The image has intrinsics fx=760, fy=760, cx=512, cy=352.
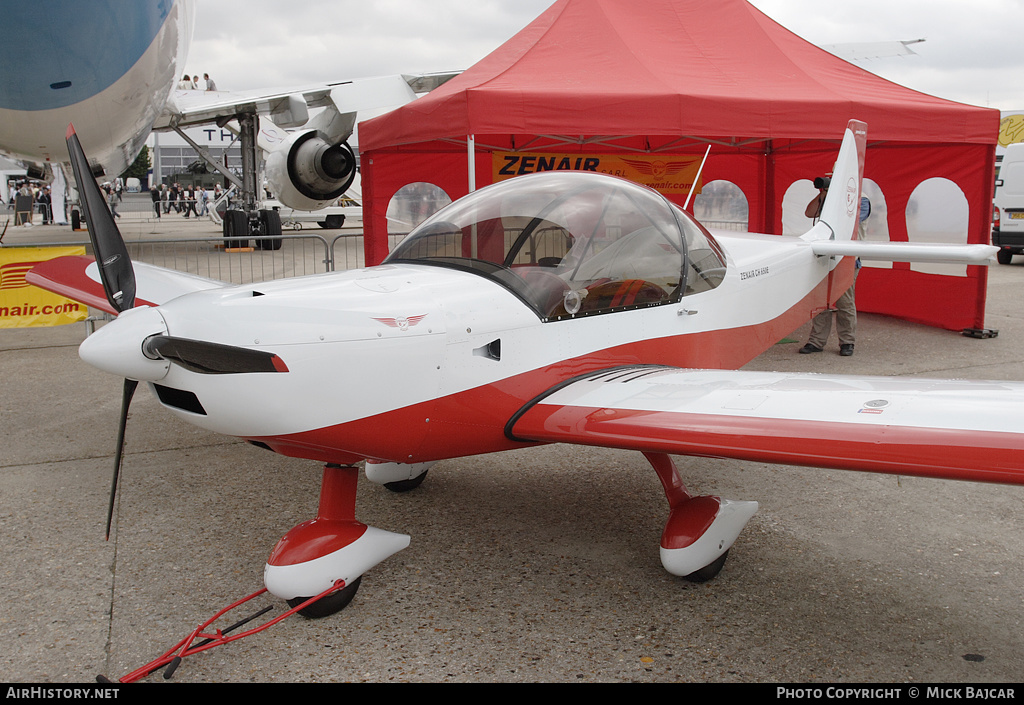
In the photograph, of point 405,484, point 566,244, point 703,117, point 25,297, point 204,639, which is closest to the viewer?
point 204,639

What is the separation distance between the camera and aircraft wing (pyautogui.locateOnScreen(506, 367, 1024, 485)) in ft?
6.89

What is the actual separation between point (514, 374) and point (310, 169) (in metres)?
9.94

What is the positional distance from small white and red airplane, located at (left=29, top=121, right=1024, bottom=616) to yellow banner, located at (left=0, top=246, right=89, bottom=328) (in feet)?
15.5

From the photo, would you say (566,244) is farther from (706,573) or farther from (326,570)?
(326,570)

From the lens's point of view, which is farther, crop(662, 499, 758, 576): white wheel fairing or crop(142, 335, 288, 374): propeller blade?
crop(662, 499, 758, 576): white wheel fairing

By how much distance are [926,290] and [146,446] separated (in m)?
7.89

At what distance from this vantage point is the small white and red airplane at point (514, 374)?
229 centimetres

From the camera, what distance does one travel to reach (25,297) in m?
Result: 6.77

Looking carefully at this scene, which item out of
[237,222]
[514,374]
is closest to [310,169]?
[237,222]

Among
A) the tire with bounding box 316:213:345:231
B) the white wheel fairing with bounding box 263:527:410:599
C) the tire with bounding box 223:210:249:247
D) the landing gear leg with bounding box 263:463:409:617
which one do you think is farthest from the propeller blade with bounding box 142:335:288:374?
the tire with bounding box 316:213:345:231

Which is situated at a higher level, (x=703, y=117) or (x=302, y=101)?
(x=302, y=101)

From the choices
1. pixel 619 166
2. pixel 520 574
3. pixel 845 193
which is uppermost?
pixel 619 166

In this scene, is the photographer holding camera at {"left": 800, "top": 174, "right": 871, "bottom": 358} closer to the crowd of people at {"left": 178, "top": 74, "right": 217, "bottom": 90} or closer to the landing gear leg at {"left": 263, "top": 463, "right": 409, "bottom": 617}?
the landing gear leg at {"left": 263, "top": 463, "right": 409, "bottom": 617}

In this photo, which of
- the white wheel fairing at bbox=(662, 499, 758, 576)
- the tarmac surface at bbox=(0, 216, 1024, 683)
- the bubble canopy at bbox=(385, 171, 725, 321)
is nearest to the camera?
the tarmac surface at bbox=(0, 216, 1024, 683)
